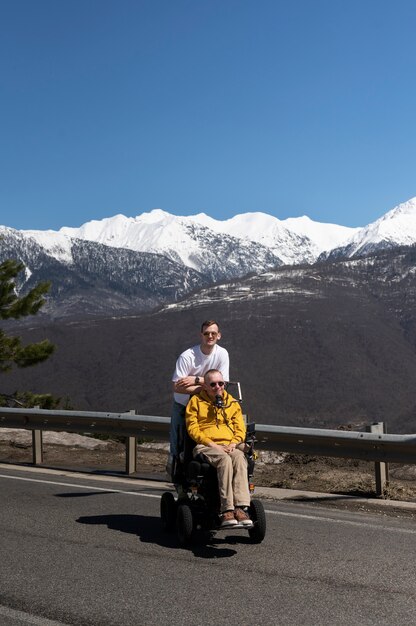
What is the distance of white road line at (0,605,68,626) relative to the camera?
4613mm

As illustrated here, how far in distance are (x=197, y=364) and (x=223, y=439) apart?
850 mm

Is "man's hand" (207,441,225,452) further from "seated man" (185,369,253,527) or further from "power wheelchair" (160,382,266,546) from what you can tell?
"power wheelchair" (160,382,266,546)

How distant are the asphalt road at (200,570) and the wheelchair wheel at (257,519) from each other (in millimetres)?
102

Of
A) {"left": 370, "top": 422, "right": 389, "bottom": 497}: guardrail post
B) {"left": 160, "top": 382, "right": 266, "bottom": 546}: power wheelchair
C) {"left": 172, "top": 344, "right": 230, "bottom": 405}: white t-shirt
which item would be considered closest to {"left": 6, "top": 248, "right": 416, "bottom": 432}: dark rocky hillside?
{"left": 370, "top": 422, "right": 389, "bottom": 497}: guardrail post

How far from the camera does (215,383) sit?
6793 millimetres

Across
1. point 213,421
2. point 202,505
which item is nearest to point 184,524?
point 202,505

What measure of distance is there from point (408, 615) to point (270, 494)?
477 centimetres

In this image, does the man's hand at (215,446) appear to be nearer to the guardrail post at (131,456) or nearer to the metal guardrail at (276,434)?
the metal guardrail at (276,434)

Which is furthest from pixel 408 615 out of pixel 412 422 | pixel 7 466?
pixel 412 422

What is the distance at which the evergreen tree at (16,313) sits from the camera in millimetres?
27000

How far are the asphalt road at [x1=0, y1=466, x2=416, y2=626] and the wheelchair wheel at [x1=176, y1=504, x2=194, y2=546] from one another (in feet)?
0.27

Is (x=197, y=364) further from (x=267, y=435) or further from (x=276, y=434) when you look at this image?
(x=267, y=435)

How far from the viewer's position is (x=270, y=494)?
30.7ft

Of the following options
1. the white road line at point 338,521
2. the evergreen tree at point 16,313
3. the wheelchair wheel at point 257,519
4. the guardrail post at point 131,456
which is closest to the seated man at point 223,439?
the wheelchair wheel at point 257,519
